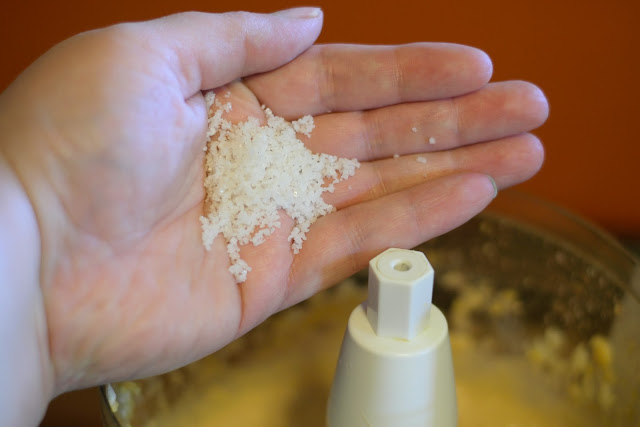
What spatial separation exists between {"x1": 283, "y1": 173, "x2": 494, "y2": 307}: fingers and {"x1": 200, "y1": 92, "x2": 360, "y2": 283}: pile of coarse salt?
0.02 metres

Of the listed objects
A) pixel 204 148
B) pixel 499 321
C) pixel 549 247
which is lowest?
pixel 499 321

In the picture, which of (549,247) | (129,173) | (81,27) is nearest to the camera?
(129,173)

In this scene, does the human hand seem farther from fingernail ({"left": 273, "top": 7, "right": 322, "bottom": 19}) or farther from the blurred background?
the blurred background

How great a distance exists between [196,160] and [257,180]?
59 mm

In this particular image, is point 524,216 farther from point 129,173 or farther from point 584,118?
point 129,173

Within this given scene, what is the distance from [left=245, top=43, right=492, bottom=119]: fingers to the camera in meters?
0.56

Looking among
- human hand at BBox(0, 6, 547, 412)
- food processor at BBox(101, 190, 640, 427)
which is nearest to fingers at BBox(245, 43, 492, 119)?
human hand at BBox(0, 6, 547, 412)

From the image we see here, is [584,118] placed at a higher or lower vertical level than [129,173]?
lower

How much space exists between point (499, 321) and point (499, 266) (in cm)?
7

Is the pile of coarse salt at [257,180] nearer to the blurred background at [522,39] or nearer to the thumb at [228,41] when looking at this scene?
the thumb at [228,41]

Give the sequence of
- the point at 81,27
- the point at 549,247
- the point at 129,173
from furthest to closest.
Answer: the point at 81,27 < the point at 549,247 < the point at 129,173

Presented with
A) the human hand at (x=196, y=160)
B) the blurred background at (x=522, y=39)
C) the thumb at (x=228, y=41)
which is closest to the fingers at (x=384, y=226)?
the human hand at (x=196, y=160)

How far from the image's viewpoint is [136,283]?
0.50 m

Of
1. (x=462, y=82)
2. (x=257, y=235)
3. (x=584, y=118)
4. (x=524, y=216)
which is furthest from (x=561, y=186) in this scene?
(x=257, y=235)
